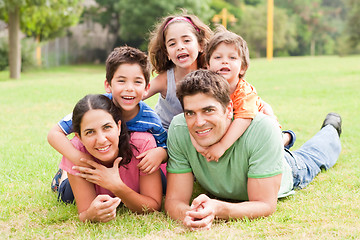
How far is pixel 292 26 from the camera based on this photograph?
53.9 m

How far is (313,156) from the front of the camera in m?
4.76

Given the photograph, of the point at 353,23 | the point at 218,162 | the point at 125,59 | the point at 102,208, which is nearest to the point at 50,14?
the point at 125,59

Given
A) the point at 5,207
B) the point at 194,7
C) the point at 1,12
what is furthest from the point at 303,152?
the point at 194,7

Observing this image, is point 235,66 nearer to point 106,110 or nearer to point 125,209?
point 106,110

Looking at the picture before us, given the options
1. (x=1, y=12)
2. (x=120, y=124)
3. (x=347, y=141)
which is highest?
(x=1, y=12)

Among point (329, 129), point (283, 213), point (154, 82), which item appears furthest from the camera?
point (329, 129)

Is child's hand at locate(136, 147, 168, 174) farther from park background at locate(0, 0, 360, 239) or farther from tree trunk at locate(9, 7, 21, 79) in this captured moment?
tree trunk at locate(9, 7, 21, 79)

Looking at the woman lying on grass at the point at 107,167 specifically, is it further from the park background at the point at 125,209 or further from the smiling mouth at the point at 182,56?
the smiling mouth at the point at 182,56

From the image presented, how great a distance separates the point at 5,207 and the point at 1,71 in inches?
904

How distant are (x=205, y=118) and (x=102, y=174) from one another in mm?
853

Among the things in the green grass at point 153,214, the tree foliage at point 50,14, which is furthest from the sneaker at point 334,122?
the tree foliage at point 50,14

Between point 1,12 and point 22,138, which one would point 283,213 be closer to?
point 22,138

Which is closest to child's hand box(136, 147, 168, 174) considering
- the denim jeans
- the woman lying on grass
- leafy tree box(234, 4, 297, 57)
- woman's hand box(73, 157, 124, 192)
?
the woman lying on grass

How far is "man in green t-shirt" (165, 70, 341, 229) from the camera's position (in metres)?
3.12
